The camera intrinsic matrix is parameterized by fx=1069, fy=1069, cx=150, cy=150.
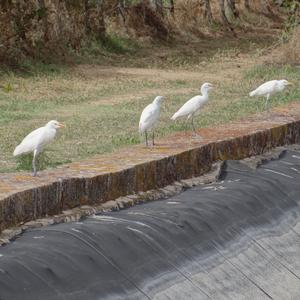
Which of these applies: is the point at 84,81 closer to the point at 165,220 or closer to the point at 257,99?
the point at 257,99

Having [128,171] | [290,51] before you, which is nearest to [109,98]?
[290,51]

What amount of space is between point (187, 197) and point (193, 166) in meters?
0.92

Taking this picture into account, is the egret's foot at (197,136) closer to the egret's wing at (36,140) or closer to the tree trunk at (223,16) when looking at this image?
the egret's wing at (36,140)

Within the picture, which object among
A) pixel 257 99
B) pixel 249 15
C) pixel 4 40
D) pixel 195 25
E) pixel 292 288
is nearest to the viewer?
pixel 292 288

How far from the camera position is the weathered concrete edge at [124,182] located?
22.4ft

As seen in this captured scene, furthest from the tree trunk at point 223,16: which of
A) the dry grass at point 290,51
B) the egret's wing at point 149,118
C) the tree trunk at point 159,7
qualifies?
the egret's wing at point 149,118

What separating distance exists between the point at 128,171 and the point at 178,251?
3.85 feet

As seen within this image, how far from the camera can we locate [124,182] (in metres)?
7.91

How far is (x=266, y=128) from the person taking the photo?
10.6m

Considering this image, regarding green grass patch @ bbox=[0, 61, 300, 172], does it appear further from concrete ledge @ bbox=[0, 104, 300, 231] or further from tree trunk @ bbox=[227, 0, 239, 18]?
tree trunk @ bbox=[227, 0, 239, 18]

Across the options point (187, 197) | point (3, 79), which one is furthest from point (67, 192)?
point (3, 79)

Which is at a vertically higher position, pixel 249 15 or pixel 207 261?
pixel 207 261

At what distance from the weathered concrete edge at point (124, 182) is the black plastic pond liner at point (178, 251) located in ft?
0.67

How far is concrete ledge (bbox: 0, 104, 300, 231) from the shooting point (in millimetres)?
6902
